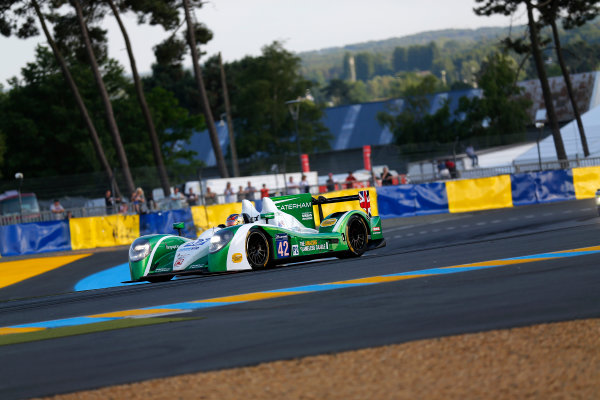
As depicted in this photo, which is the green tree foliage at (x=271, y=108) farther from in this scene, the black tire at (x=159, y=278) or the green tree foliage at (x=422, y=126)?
the black tire at (x=159, y=278)

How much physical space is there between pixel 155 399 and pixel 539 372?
88.1 inches

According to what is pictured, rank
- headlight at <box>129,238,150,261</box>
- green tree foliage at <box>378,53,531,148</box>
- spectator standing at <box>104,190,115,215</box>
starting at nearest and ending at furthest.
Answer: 1. headlight at <box>129,238,150,261</box>
2. spectator standing at <box>104,190,115,215</box>
3. green tree foliage at <box>378,53,531,148</box>

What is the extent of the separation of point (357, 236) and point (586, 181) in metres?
17.6

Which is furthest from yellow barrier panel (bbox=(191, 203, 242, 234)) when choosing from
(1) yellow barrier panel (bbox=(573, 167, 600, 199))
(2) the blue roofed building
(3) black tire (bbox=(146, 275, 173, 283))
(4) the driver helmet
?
(2) the blue roofed building

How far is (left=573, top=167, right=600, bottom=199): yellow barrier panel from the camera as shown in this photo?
29.9 meters

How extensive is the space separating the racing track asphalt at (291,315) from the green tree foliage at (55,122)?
49387 millimetres

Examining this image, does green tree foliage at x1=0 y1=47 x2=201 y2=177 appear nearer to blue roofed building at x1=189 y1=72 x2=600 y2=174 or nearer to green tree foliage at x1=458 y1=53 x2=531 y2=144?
blue roofed building at x1=189 y1=72 x2=600 y2=174

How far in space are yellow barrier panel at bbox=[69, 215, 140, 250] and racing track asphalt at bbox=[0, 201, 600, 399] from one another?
12.6 m

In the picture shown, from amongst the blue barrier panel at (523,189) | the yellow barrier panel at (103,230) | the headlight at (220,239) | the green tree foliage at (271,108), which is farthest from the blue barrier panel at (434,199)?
the green tree foliage at (271,108)

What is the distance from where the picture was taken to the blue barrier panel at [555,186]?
29750mm

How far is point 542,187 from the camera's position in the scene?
97.7ft

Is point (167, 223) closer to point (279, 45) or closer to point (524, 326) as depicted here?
point (524, 326)

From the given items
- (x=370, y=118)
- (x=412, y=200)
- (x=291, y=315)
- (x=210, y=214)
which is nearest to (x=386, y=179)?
(x=412, y=200)

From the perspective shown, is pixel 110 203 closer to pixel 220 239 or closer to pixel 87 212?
pixel 87 212
